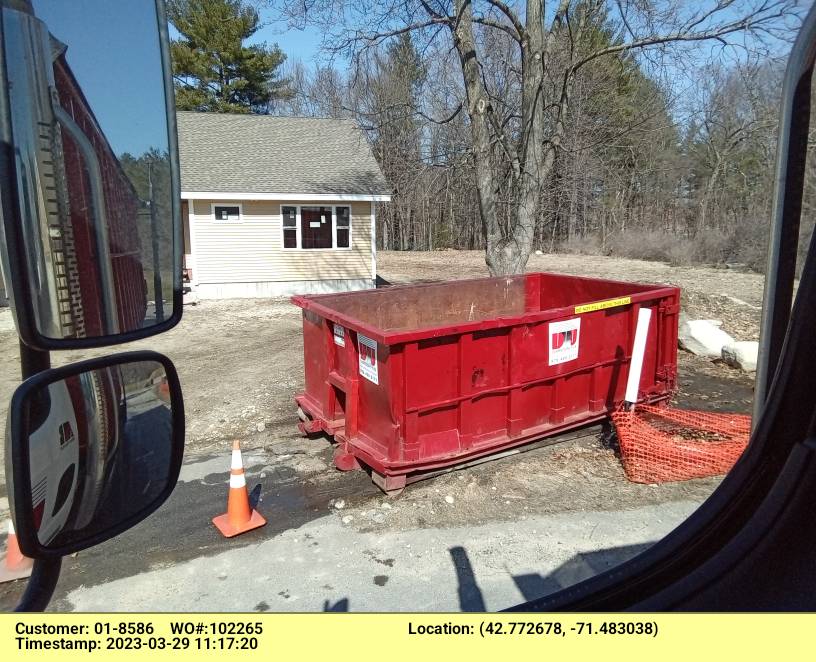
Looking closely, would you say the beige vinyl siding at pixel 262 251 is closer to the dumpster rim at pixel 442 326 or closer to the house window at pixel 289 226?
the house window at pixel 289 226

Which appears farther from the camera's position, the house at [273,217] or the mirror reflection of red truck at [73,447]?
the house at [273,217]

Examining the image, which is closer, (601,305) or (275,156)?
(601,305)

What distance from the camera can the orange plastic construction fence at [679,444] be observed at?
5.34 metres

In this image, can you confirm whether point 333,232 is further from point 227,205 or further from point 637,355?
point 637,355

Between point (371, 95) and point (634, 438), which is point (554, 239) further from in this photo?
point (634, 438)

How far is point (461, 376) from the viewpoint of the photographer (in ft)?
17.5

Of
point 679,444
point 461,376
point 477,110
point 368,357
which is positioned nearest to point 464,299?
point 461,376

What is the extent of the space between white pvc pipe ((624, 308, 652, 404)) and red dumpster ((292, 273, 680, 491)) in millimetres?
261

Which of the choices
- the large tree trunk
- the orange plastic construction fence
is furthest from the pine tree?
the orange plastic construction fence

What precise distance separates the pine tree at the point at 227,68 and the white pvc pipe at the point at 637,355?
2508 centimetres

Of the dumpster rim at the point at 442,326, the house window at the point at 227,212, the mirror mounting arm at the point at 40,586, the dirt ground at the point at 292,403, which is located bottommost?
the dirt ground at the point at 292,403

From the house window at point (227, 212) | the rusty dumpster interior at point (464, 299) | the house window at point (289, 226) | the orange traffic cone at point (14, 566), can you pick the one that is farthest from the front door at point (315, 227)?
the orange traffic cone at point (14, 566)

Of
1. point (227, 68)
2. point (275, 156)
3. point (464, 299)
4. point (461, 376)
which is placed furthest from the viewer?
point (227, 68)

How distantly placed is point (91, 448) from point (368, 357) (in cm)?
411
